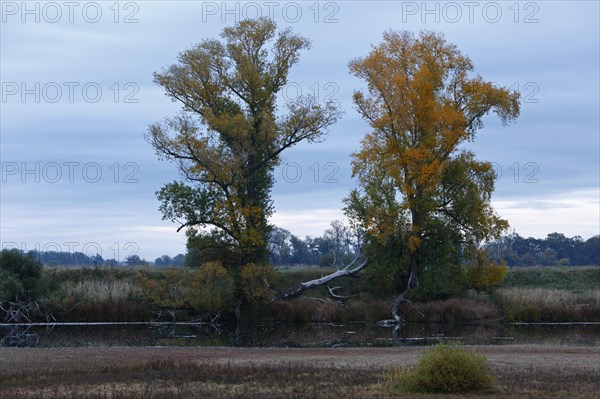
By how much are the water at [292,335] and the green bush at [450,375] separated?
51.3 ft

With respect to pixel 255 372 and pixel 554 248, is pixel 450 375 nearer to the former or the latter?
pixel 255 372

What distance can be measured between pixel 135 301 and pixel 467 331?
20593mm

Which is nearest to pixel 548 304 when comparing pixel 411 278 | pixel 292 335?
pixel 411 278

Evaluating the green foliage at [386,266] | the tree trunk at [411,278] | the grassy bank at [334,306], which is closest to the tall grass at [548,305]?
the grassy bank at [334,306]

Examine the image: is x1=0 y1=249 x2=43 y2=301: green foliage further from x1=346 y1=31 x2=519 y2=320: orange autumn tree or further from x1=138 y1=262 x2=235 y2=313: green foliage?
x1=346 y1=31 x2=519 y2=320: orange autumn tree

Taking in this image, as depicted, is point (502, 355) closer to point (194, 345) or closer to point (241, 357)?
point (241, 357)

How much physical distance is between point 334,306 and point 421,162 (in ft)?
34.5

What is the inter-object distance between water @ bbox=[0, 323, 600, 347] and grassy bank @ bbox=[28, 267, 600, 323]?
181cm

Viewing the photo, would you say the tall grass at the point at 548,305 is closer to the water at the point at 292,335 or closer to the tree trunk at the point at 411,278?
the water at the point at 292,335

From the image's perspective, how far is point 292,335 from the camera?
4238 cm

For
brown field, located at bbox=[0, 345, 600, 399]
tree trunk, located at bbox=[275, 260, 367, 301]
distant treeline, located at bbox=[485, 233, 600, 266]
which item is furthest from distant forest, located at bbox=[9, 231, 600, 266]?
brown field, located at bbox=[0, 345, 600, 399]

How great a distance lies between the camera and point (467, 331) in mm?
44219

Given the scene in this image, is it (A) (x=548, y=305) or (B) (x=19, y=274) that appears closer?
(B) (x=19, y=274)

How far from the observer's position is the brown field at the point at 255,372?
19484 millimetres
